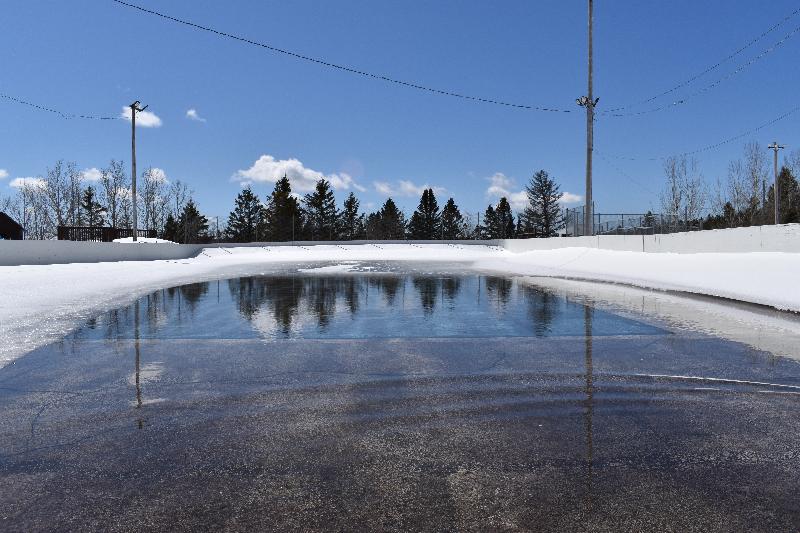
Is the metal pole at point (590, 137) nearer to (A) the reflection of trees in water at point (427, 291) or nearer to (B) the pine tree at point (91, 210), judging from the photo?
(A) the reflection of trees in water at point (427, 291)

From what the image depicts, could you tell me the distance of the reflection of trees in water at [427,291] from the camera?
11266mm

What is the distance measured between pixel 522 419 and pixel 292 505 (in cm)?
197

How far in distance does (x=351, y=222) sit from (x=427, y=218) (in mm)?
13291

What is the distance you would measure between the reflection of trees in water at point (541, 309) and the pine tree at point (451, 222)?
80197 mm

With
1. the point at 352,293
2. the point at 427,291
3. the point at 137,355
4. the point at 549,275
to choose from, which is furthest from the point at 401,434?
the point at 549,275

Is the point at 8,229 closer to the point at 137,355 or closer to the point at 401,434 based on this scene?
the point at 137,355

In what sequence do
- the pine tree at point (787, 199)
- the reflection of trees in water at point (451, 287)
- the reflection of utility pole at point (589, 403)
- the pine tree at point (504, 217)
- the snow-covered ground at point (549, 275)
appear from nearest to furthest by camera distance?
the reflection of utility pole at point (589, 403)
the snow-covered ground at point (549, 275)
the reflection of trees in water at point (451, 287)
the pine tree at point (787, 199)
the pine tree at point (504, 217)

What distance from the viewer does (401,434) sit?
12.5 ft

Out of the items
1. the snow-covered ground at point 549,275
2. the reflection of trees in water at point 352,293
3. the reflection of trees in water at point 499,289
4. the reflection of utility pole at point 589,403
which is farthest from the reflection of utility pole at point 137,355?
the reflection of trees in water at point 499,289

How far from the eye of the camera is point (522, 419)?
414 centimetres

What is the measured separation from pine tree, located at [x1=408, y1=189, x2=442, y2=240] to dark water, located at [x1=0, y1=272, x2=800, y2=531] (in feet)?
292

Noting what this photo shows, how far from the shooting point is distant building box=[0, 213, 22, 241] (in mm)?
54703

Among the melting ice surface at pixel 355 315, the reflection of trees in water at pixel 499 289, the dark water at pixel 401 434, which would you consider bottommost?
the dark water at pixel 401 434

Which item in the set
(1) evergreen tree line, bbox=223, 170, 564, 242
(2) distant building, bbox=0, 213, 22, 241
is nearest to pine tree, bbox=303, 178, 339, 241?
(1) evergreen tree line, bbox=223, 170, 564, 242
